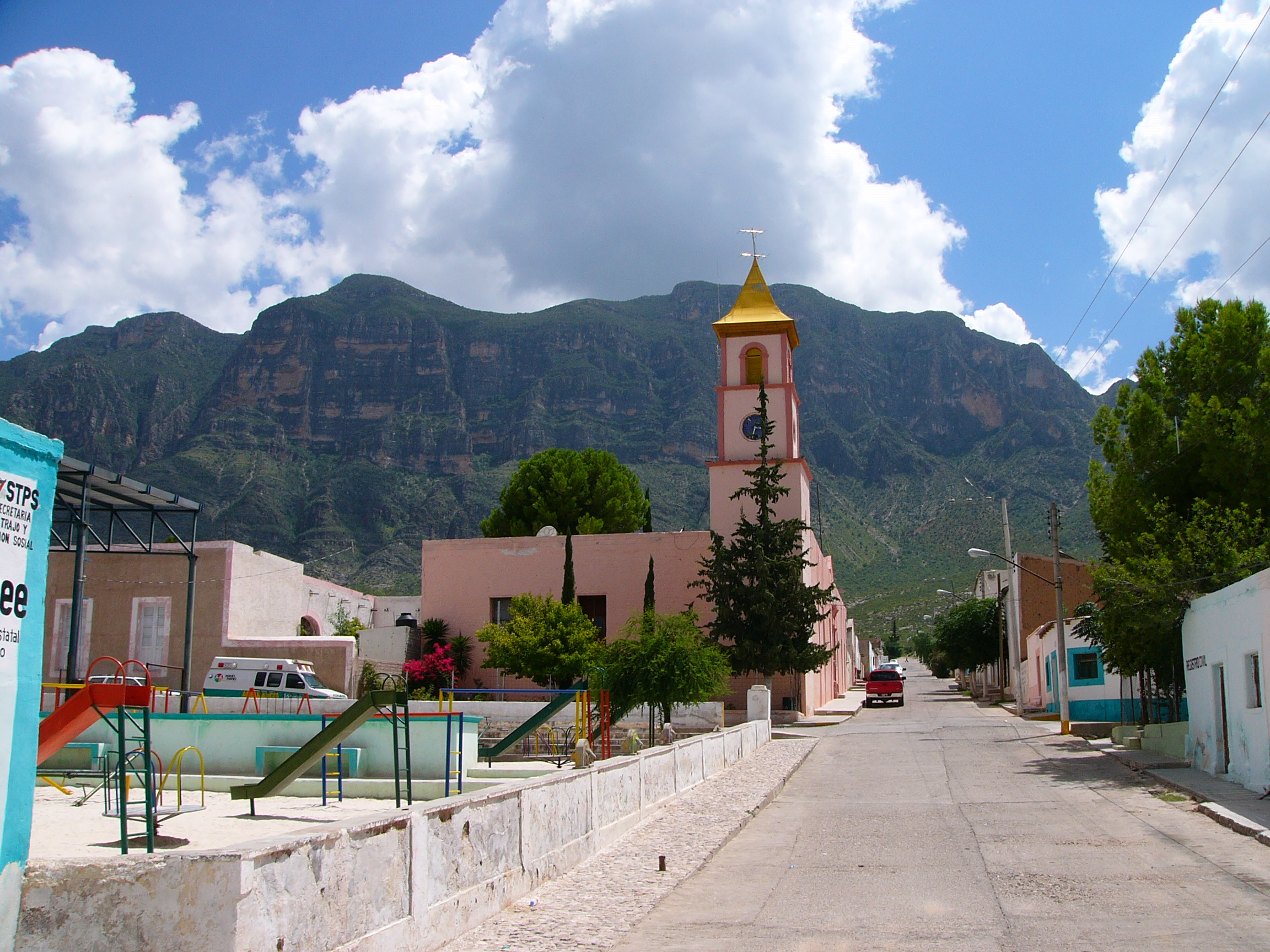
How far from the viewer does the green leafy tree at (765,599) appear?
115 feet

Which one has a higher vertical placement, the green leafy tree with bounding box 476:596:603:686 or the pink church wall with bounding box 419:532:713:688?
the pink church wall with bounding box 419:532:713:688

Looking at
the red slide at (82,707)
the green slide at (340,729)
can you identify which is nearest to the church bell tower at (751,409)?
the green slide at (340,729)

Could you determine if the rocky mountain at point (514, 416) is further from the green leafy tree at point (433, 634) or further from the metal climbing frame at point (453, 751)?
A: the metal climbing frame at point (453, 751)

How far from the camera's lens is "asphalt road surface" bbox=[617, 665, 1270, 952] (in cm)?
771

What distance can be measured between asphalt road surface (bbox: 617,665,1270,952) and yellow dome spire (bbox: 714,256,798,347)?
1029 inches

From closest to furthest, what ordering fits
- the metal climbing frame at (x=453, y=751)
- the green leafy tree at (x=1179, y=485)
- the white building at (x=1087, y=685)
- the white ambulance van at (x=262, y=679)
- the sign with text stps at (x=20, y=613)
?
the sign with text stps at (x=20, y=613) < the metal climbing frame at (x=453, y=751) < the green leafy tree at (x=1179, y=485) < the white ambulance van at (x=262, y=679) < the white building at (x=1087, y=685)

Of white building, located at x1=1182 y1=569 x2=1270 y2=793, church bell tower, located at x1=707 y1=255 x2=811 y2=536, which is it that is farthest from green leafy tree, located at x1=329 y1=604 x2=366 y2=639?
white building, located at x1=1182 y1=569 x2=1270 y2=793

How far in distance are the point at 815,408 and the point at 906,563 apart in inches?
2162

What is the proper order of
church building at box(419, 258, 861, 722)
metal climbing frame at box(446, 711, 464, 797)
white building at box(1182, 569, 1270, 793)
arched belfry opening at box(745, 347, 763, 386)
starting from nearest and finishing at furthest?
white building at box(1182, 569, 1270, 793) < metal climbing frame at box(446, 711, 464, 797) < church building at box(419, 258, 861, 722) < arched belfry opening at box(745, 347, 763, 386)

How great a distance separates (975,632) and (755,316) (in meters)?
24.2

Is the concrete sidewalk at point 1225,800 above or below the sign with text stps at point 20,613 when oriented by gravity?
below

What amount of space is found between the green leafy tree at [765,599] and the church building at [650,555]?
258 cm

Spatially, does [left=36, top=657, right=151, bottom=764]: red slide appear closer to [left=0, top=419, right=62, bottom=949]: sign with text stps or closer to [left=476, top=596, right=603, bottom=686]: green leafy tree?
[left=0, top=419, right=62, bottom=949]: sign with text stps

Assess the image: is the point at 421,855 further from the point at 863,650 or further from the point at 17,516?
the point at 863,650
